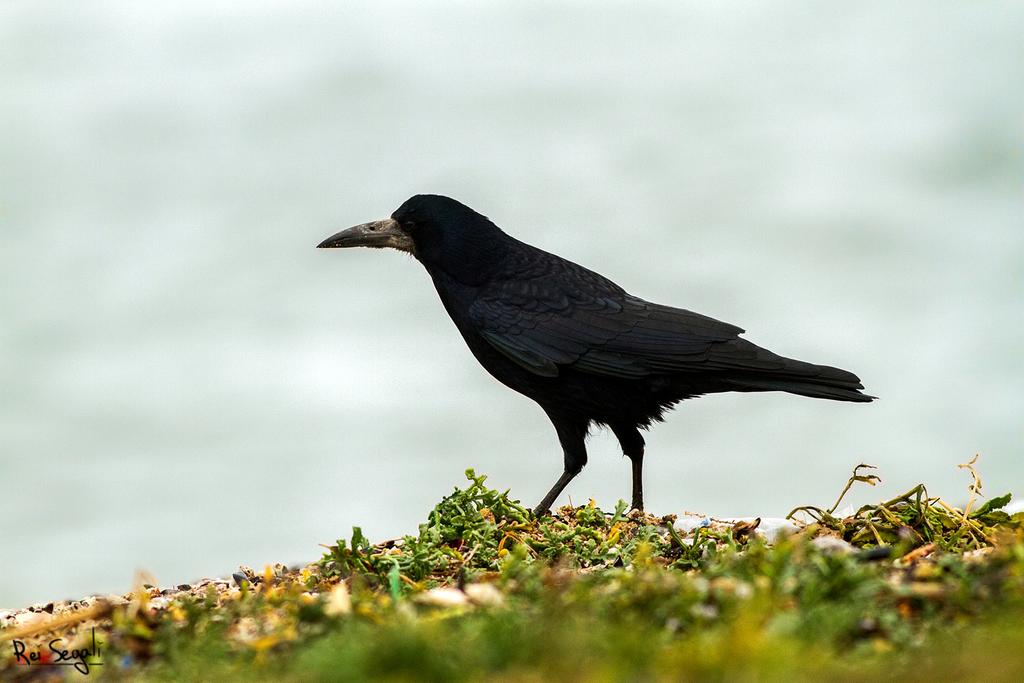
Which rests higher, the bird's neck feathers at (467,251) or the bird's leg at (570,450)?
the bird's neck feathers at (467,251)

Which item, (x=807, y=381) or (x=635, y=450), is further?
(x=635, y=450)

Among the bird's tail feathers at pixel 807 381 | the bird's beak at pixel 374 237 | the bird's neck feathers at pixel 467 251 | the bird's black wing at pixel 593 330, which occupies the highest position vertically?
the bird's beak at pixel 374 237

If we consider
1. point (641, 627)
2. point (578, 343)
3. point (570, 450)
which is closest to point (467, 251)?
point (578, 343)

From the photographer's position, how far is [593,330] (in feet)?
23.7

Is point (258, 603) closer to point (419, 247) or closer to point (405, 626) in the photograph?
point (405, 626)

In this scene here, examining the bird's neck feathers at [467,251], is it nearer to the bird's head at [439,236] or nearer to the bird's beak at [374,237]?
the bird's head at [439,236]

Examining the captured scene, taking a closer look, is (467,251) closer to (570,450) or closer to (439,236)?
(439,236)

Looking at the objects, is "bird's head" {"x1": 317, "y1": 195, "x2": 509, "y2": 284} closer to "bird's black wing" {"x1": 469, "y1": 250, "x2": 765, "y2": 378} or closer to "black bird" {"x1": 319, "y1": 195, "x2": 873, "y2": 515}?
"black bird" {"x1": 319, "y1": 195, "x2": 873, "y2": 515}

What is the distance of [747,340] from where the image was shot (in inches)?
275

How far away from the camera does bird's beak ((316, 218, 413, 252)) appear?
8047 mm

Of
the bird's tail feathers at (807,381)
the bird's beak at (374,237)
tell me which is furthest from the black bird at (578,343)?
the bird's beak at (374,237)

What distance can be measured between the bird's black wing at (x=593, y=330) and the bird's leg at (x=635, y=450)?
446 mm

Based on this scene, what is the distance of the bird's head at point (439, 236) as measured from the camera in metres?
7.73

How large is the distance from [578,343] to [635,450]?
82cm
